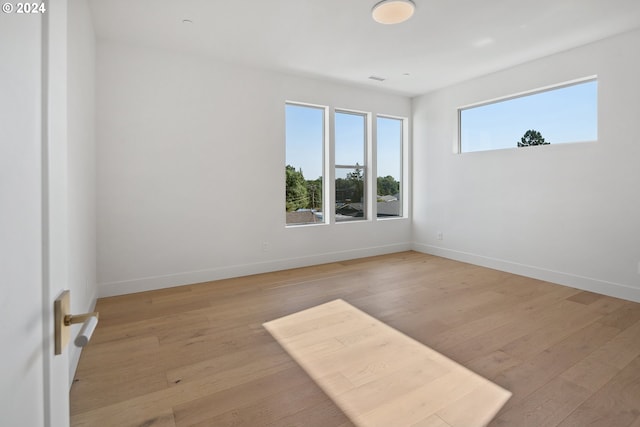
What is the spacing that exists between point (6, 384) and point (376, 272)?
4292mm

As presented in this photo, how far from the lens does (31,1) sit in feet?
1.74

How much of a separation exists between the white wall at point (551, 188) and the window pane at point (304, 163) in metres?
1.99

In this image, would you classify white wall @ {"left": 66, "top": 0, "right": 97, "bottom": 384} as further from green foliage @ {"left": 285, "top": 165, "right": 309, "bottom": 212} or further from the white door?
green foliage @ {"left": 285, "top": 165, "right": 309, "bottom": 212}

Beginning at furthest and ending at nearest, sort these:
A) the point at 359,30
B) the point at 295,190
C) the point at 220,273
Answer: the point at 295,190
the point at 220,273
the point at 359,30

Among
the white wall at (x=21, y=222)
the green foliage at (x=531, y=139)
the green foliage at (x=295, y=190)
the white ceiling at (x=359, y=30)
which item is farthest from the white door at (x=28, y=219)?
the green foliage at (x=531, y=139)

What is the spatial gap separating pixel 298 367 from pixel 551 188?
3790 mm

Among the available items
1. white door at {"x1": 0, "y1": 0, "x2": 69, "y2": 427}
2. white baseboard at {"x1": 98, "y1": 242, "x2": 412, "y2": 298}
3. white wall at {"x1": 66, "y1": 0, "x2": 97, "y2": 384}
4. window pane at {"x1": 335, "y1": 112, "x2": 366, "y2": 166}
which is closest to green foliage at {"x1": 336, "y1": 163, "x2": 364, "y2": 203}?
window pane at {"x1": 335, "y1": 112, "x2": 366, "y2": 166}

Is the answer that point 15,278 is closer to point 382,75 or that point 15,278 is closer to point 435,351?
point 435,351

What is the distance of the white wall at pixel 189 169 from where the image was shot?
3561 millimetres

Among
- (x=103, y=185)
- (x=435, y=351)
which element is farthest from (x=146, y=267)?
(x=435, y=351)

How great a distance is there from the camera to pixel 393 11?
287cm

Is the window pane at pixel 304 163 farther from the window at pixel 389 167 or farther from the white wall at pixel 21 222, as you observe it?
the white wall at pixel 21 222

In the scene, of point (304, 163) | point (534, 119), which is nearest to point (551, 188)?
point (534, 119)

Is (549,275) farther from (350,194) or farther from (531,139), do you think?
(350,194)
